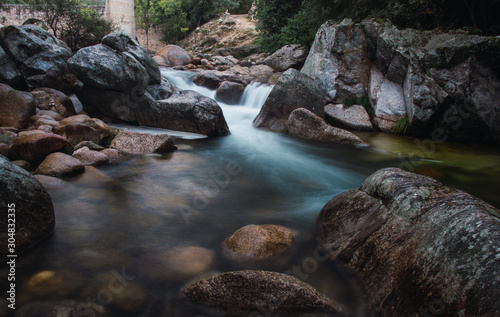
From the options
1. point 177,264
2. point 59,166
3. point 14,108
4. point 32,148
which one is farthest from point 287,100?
point 177,264

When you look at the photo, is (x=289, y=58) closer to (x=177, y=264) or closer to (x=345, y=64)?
(x=345, y=64)

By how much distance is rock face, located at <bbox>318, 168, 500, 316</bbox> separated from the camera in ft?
6.80

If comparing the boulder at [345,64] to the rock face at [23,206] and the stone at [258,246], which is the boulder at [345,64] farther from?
the rock face at [23,206]

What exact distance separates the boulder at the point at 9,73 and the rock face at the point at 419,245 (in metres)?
10.2

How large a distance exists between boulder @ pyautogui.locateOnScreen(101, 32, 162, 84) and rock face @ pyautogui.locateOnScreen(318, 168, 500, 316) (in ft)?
27.9

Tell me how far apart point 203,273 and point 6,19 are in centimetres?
2358

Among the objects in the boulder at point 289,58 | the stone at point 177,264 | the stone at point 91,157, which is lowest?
the stone at point 91,157

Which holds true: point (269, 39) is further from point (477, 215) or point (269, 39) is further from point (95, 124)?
point (477, 215)

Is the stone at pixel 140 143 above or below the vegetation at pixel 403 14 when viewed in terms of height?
below

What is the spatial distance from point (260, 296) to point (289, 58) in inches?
614

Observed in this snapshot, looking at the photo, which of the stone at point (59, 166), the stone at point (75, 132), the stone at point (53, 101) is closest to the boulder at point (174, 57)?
the stone at point (53, 101)

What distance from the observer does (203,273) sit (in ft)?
10.3

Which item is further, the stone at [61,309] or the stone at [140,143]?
the stone at [140,143]

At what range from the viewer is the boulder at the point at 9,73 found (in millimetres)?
9250
